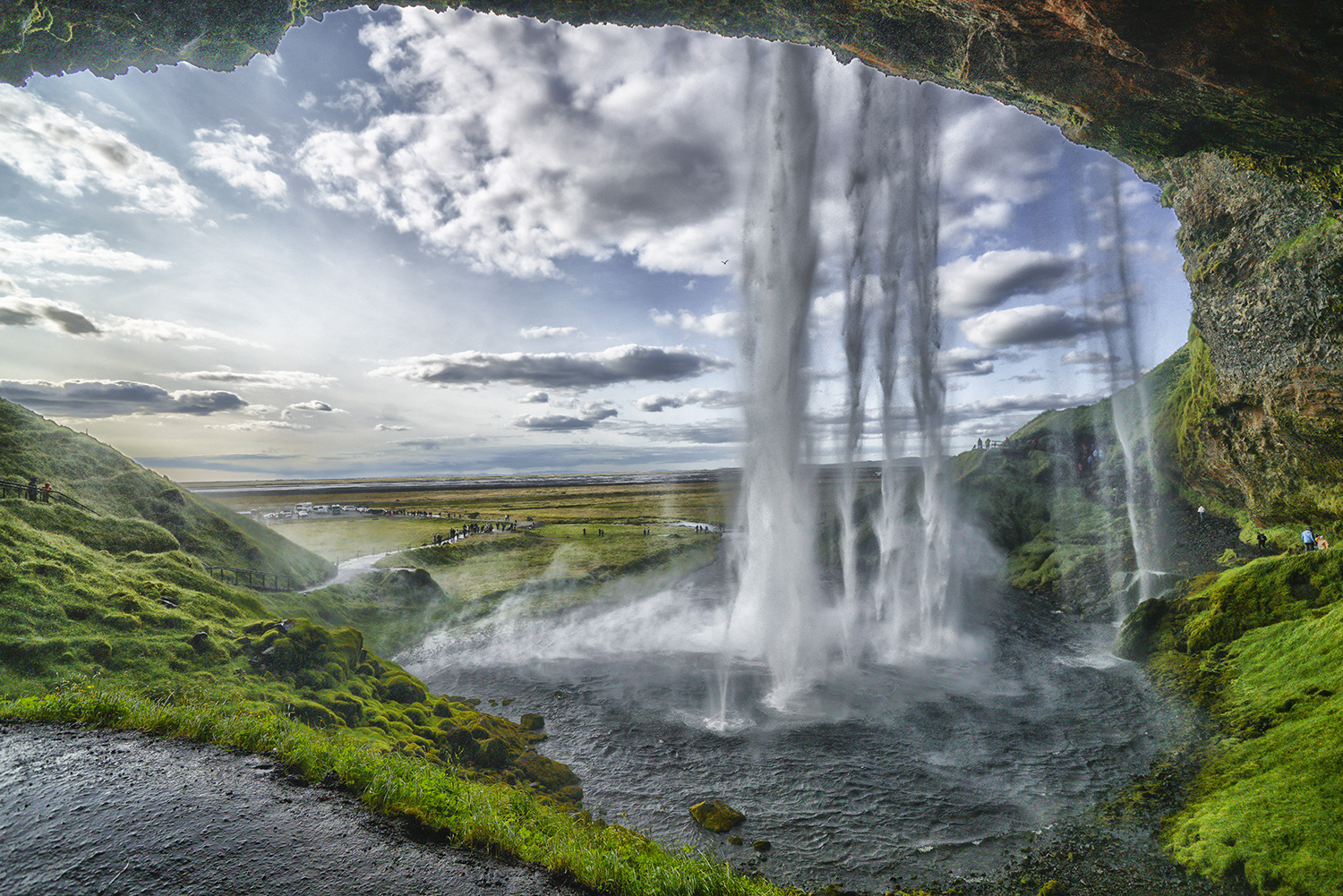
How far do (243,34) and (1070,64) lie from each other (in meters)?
23.3

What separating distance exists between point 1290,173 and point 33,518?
4279 centimetres

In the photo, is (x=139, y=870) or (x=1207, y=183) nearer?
(x=139, y=870)

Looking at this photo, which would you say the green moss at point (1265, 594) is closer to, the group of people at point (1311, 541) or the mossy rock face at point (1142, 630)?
the mossy rock face at point (1142, 630)

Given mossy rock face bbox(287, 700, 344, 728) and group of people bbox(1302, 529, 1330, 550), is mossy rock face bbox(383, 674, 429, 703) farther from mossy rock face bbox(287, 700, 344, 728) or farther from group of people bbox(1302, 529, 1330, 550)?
group of people bbox(1302, 529, 1330, 550)

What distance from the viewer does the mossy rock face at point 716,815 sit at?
1222cm

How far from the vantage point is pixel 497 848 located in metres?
7.45

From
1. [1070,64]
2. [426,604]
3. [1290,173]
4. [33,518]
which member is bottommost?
[426,604]

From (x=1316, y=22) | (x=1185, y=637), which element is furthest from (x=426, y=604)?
(x=1316, y=22)

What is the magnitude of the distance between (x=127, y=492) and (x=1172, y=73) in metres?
46.2

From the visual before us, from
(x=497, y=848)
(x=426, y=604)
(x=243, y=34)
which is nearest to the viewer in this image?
(x=497, y=848)

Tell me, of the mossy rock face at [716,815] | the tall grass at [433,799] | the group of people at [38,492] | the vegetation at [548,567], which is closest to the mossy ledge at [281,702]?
the tall grass at [433,799]

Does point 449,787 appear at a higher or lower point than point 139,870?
lower

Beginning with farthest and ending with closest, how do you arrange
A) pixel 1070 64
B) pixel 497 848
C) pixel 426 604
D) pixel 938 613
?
pixel 426 604
pixel 938 613
pixel 1070 64
pixel 497 848

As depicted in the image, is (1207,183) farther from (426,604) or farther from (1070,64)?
(426,604)
